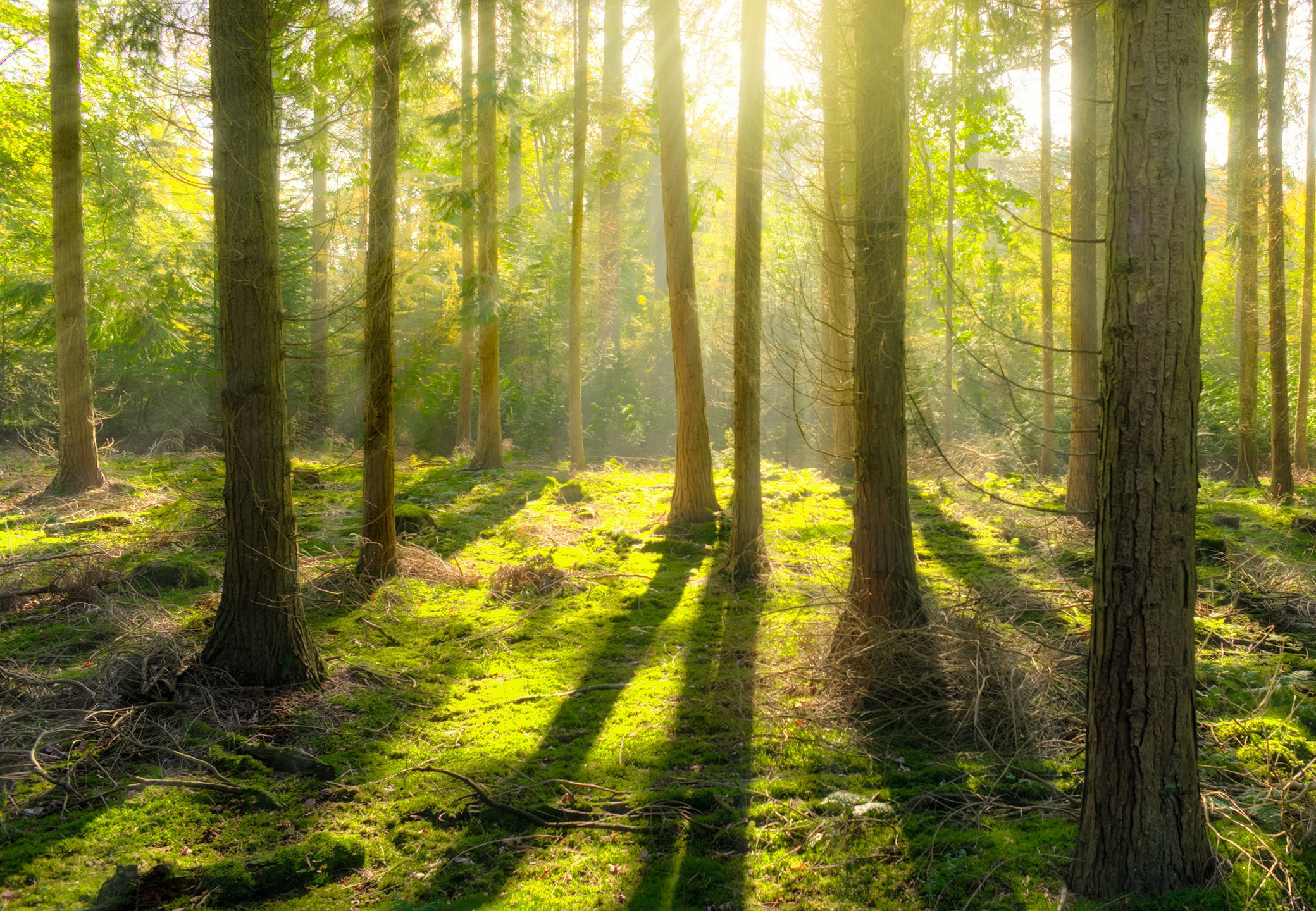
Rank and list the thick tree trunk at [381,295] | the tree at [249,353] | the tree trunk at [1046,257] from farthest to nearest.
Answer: the tree trunk at [1046,257] < the thick tree trunk at [381,295] < the tree at [249,353]

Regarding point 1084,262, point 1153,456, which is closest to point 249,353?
point 1153,456

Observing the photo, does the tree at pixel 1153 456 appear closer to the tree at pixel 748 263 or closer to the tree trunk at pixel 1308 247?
the tree at pixel 748 263

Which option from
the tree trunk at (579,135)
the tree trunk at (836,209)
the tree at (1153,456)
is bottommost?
the tree at (1153,456)

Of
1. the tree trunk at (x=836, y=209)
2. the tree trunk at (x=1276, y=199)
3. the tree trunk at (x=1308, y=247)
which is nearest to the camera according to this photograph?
the tree trunk at (x=836, y=209)

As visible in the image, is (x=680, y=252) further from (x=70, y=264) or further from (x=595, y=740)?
(x=70, y=264)

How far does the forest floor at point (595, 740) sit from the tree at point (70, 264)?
3.50m

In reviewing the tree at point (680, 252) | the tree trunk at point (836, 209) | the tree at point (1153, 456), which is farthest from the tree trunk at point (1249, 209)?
the tree at point (1153, 456)

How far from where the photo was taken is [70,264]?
11.4 m

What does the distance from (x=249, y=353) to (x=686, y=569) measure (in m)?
5.24

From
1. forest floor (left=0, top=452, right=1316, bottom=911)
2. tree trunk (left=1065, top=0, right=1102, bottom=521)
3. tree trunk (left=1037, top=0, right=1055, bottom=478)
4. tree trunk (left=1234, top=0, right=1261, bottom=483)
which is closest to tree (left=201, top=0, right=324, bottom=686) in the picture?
forest floor (left=0, top=452, right=1316, bottom=911)

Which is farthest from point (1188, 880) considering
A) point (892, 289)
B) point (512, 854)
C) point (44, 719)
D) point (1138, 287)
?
point (44, 719)

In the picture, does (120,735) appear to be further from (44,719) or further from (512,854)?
(512,854)

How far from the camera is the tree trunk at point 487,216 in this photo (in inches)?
519

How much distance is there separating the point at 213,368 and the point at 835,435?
14998mm
